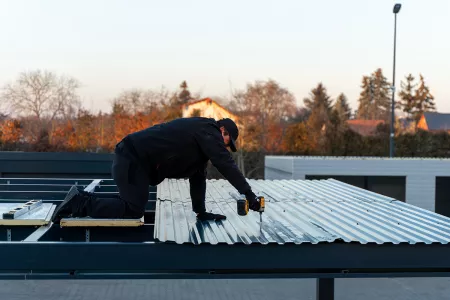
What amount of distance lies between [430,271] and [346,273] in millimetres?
636

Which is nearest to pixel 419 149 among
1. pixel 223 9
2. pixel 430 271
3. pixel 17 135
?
pixel 223 9

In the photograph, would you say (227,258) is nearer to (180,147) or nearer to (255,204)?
(255,204)

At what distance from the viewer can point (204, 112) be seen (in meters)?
39.3

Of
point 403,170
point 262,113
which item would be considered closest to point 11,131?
point 262,113

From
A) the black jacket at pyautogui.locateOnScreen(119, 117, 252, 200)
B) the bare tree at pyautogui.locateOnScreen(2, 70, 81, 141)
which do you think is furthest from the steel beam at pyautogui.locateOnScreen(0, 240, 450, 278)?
the bare tree at pyautogui.locateOnScreen(2, 70, 81, 141)

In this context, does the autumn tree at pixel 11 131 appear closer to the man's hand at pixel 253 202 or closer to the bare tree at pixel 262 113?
the bare tree at pixel 262 113

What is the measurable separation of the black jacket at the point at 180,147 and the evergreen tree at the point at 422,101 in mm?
65029

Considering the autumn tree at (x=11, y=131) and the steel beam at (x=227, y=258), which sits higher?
the autumn tree at (x=11, y=131)

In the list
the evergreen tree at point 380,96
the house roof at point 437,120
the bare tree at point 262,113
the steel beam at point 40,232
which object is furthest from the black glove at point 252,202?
the evergreen tree at point 380,96

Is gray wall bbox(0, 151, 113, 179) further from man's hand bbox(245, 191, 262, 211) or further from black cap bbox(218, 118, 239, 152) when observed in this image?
man's hand bbox(245, 191, 262, 211)

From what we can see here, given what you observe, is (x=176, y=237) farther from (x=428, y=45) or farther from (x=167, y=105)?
(x=428, y=45)

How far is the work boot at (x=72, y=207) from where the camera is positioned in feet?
15.1

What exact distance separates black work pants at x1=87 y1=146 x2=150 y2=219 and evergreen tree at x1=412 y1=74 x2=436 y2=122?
214ft

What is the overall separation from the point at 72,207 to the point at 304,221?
6.63 feet
